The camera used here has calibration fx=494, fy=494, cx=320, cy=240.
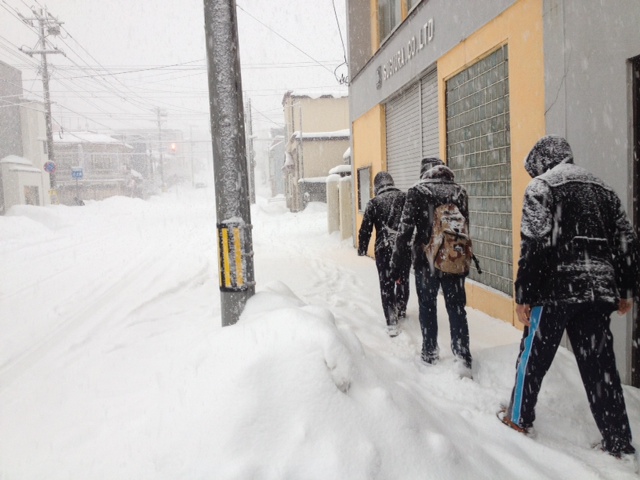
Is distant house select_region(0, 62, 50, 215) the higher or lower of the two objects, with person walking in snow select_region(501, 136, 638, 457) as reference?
higher

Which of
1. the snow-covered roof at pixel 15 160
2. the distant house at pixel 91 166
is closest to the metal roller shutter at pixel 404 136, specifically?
the snow-covered roof at pixel 15 160

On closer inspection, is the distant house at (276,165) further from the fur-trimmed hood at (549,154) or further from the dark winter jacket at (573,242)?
the dark winter jacket at (573,242)

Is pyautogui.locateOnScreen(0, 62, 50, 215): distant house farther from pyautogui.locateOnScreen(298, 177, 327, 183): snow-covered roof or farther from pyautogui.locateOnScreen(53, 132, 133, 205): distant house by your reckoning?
pyautogui.locateOnScreen(298, 177, 327, 183): snow-covered roof

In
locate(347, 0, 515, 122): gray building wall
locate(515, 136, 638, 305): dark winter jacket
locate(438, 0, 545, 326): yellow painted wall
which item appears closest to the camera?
locate(515, 136, 638, 305): dark winter jacket

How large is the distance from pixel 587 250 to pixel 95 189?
60.7m

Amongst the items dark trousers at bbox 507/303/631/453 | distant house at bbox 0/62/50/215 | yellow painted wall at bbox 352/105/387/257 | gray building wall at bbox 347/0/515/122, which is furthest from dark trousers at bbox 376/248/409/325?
distant house at bbox 0/62/50/215

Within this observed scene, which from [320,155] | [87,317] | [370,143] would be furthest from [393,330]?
[320,155]

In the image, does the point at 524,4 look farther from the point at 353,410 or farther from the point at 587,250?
the point at 353,410

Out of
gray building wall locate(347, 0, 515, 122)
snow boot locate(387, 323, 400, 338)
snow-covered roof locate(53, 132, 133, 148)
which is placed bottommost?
snow boot locate(387, 323, 400, 338)

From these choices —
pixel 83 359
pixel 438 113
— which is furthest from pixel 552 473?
pixel 438 113

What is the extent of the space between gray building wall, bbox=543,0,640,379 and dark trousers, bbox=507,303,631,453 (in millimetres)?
→ 1052

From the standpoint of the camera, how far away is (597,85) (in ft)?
12.6

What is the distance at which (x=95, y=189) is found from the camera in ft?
186

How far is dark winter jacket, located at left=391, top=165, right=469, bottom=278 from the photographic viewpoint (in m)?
4.01
